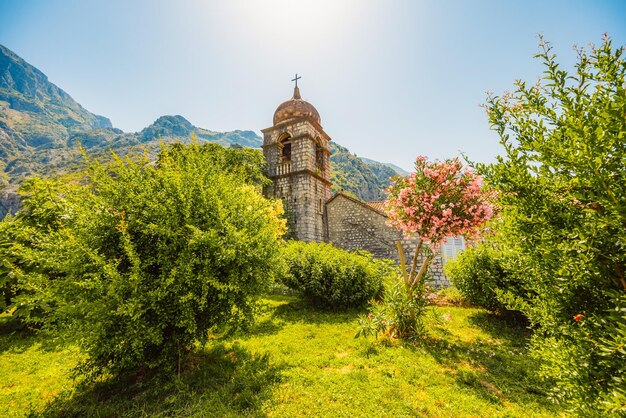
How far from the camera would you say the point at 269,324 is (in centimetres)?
751

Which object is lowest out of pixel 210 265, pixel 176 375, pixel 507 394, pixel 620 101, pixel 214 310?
pixel 507 394

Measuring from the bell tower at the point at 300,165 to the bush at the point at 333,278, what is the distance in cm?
755

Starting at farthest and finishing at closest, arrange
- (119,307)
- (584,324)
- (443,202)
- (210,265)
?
(443,202)
(210,265)
(119,307)
(584,324)

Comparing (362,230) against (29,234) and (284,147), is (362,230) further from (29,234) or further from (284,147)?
(29,234)

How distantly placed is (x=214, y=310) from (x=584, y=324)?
465cm

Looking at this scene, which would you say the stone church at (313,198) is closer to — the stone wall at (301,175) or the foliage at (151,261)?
the stone wall at (301,175)

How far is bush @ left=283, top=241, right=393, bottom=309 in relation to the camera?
8820 millimetres

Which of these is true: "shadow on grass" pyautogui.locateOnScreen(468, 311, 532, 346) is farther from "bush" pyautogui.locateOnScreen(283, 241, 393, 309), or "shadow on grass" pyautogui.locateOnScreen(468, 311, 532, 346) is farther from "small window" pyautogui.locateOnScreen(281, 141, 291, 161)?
"small window" pyautogui.locateOnScreen(281, 141, 291, 161)

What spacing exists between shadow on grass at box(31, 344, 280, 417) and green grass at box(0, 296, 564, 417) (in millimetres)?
16

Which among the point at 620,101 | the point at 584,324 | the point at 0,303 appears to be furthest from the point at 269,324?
the point at 620,101

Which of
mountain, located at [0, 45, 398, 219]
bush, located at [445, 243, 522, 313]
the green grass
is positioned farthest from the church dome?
mountain, located at [0, 45, 398, 219]

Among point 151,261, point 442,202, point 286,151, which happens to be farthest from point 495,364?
point 286,151

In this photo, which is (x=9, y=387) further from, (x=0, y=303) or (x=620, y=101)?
(x=620, y=101)

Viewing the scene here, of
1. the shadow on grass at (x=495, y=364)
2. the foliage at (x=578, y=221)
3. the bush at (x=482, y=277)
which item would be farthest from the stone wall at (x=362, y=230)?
the foliage at (x=578, y=221)
